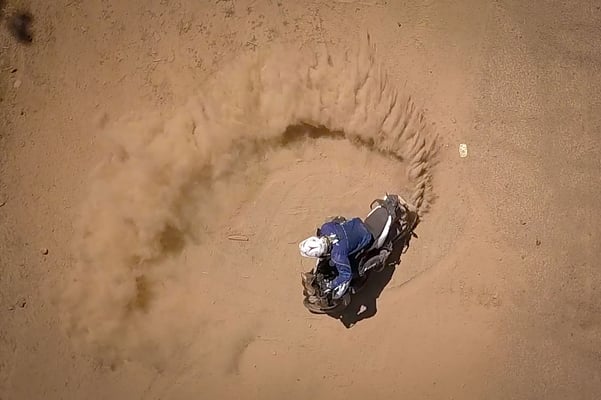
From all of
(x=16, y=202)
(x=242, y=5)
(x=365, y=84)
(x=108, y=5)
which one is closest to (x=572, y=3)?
(x=365, y=84)

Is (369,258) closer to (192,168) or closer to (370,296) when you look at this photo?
(370,296)

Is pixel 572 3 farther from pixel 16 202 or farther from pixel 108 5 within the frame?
pixel 16 202

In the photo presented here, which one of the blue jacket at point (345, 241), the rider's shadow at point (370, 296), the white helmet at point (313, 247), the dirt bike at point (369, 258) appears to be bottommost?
the rider's shadow at point (370, 296)

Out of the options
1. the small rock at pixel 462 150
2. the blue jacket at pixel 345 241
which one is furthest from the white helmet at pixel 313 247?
the small rock at pixel 462 150

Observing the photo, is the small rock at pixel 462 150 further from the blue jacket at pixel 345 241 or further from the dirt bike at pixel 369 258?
the blue jacket at pixel 345 241

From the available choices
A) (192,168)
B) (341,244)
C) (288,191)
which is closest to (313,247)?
(341,244)

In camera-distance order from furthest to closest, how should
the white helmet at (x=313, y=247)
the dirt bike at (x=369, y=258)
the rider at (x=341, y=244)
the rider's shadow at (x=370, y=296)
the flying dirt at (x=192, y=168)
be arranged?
the rider's shadow at (x=370, y=296), the flying dirt at (x=192, y=168), the dirt bike at (x=369, y=258), the rider at (x=341, y=244), the white helmet at (x=313, y=247)
